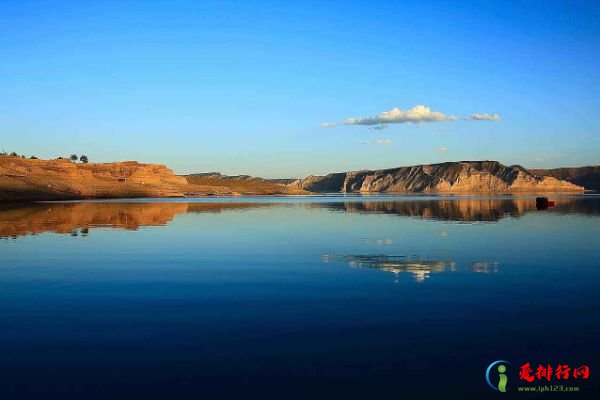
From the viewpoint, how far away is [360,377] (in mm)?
9891

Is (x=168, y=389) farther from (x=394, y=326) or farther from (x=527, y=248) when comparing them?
(x=527, y=248)

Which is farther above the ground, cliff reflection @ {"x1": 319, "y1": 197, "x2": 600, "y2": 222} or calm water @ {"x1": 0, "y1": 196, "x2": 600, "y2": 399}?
cliff reflection @ {"x1": 319, "y1": 197, "x2": 600, "y2": 222}

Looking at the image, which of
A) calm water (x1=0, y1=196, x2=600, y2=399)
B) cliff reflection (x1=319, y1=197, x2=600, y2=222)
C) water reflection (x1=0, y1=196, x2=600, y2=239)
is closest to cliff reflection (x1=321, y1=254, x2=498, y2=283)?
calm water (x1=0, y1=196, x2=600, y2=399)

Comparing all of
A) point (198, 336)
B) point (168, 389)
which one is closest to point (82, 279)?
point (198, 336)

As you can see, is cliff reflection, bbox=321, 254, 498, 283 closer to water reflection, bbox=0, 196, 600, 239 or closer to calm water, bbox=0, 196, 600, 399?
calm water, bbox=0, 196, 600, 399

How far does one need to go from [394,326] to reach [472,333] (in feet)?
6.27

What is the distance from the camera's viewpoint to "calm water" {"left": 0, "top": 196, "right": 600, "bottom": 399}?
978 centimetres

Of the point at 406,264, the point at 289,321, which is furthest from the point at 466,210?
the point at 289,321

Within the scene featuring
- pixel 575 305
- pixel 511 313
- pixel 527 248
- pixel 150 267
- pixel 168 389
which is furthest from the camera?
pixel 527 248

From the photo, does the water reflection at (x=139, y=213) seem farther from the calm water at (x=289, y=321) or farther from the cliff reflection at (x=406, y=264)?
the calm water at (x=289, y=321)

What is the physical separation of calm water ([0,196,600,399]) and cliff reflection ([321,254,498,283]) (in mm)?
133

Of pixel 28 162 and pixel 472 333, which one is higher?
pixel 28 162

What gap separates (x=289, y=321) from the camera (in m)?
13.8

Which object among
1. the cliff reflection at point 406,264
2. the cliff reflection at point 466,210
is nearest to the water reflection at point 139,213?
the cliff reflection at point 466,210
